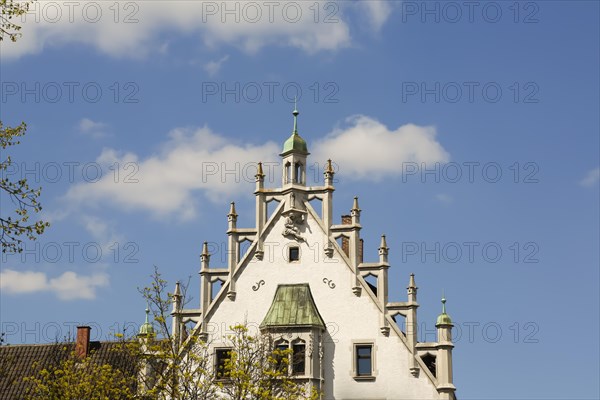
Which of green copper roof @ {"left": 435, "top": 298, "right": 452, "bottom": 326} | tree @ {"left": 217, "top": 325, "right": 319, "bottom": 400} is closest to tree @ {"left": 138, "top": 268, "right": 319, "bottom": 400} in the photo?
tree @ {"left": 217, "top": 325, "right": 319, "bottom": 400}

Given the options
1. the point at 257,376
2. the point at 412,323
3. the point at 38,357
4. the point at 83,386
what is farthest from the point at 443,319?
the point at 38,357

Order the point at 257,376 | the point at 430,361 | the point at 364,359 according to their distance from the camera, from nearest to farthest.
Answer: the point at 257,376
the point at 364,359
the point at 430,361

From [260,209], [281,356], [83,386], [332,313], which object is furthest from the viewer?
[260,209]

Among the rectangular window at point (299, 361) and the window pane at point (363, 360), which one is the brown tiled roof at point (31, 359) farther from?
the window pane at point (363, 360)

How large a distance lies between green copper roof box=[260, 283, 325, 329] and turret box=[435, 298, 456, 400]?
6.25 m

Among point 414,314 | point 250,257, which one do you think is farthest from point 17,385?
point 414,314

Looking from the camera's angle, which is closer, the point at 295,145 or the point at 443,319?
the point at 443,319

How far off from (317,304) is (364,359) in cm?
396

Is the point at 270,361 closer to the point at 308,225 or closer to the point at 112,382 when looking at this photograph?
the point at 112,382

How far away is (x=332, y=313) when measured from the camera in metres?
52.8

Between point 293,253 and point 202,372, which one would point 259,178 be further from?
point 202,372

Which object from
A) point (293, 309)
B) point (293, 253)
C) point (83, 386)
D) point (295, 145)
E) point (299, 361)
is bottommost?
point (83, 386)

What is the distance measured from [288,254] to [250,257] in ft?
7.16

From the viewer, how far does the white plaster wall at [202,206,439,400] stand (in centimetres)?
5097
